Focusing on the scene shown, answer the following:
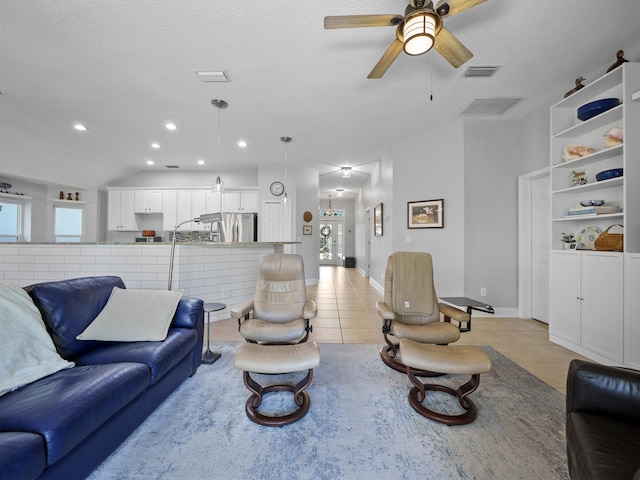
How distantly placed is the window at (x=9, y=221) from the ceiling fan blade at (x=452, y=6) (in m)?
7.87

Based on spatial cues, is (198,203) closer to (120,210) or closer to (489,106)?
(120,210)

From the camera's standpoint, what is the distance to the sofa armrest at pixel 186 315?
83.7 inches

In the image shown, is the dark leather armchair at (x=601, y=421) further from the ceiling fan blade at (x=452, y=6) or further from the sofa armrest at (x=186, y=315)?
the sofa armrest at (x=186, y=315)

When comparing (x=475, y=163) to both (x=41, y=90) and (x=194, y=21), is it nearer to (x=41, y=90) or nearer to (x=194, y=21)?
(x=194, y=21)

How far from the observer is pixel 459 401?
5.76ft

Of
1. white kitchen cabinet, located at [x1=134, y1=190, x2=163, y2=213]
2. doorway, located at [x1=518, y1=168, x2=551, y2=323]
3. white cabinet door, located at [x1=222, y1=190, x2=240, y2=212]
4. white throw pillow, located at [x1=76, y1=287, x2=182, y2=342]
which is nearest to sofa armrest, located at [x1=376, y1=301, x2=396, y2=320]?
white throw pillow, located at [x1=76, y1=287, x2=182, y2=342]

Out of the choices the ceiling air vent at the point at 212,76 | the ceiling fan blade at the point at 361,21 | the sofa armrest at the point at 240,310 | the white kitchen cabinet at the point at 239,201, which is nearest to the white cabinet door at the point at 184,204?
the white kitchen cabinet at the point at 239,201

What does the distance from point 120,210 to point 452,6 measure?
7446 mm

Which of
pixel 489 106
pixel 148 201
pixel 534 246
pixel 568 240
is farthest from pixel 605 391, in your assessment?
pixel 148 201

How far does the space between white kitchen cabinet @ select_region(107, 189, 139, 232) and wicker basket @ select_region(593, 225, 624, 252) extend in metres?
8.27

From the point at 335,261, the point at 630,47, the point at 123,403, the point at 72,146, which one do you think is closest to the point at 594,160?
the point at 630,47

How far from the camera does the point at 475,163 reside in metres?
3.80

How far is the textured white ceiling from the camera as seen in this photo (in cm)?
200

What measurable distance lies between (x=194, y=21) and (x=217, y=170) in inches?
183
